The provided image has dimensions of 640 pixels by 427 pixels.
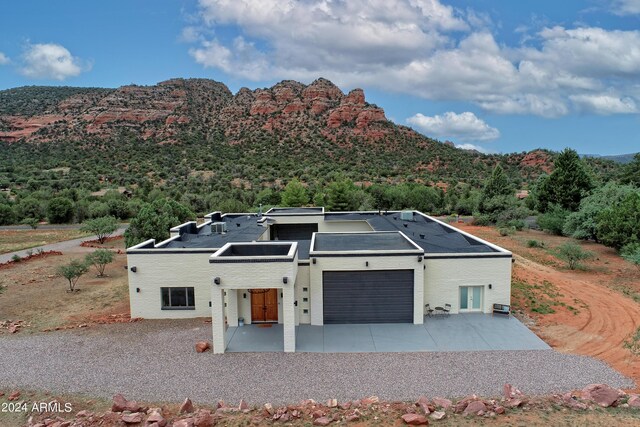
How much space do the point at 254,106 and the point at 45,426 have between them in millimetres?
85240

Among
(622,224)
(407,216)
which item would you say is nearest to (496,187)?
(622,224)

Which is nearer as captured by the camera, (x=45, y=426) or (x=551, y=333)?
(x=45, y=426)

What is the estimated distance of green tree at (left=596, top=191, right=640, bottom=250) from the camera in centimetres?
2730

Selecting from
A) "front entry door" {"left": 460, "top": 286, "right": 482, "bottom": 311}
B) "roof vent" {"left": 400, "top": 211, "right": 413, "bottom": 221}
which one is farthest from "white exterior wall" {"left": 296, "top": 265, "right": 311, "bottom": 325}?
"roof vent" {"left": 400, "top": 211, "right": 413, "bottom": 221}

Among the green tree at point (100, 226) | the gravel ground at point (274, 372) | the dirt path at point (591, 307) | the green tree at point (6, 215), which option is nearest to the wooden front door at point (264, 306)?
the gravel ground at point (274, 372)

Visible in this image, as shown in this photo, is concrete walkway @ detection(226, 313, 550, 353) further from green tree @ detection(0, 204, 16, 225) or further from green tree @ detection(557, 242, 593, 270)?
green tree @ detection(0, 204, 16, 225)

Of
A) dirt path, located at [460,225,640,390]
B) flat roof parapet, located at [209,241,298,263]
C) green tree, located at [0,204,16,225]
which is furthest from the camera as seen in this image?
green tree, located at [0,204,16,225]

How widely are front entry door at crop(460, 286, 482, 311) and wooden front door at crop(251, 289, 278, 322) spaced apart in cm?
826

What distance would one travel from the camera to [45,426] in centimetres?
1025

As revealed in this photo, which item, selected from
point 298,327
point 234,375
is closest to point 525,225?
point 298,327

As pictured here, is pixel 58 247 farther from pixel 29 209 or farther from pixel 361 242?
pixel 361 242

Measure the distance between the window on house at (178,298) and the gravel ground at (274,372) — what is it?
2762 mm

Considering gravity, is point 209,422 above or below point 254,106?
below

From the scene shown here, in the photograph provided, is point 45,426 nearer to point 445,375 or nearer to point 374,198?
point 445,375
